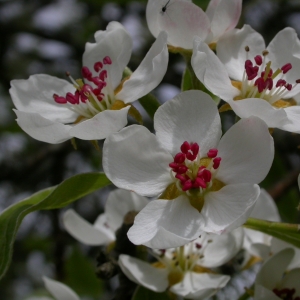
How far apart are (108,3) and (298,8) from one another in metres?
1.04

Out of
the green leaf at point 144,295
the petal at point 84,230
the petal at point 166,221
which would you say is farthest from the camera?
the petal at point 84,230

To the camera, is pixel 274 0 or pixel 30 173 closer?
pixel 30 173

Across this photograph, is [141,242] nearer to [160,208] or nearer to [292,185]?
[160,208]

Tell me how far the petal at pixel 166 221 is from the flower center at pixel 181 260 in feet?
1.00

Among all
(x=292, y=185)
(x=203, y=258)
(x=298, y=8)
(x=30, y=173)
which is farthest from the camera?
(x=298, y=8)

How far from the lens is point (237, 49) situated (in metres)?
1.54

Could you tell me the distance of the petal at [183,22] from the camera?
1.39 m

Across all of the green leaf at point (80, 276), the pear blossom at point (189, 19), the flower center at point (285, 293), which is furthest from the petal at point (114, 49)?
the green leaf at point (80, 276)

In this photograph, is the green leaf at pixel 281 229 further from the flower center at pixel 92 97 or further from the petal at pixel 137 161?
the flower center at pixel 92 97

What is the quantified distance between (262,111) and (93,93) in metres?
0.49

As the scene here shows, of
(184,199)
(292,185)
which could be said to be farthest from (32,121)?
(292,185)

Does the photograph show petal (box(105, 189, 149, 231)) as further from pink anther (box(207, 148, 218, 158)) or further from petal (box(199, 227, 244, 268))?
pink anther (box(207, 148, 218, 158))

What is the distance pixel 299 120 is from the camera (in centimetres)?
134

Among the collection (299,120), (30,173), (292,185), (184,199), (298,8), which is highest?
(299,120)
